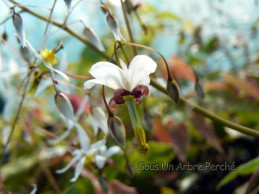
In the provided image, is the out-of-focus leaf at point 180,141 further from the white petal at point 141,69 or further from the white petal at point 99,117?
the white petal at point 141,69

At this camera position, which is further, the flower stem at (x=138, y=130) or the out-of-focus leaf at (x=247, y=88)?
the out-of-focus leaf at (x=247, y=88)

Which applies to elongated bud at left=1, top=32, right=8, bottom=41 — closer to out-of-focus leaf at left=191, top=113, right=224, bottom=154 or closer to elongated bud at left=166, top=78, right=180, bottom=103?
elongated bud at left=166, top=78, right=180, bottom=103

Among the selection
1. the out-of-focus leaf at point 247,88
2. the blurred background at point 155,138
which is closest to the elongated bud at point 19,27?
the blurred background at point 155,138

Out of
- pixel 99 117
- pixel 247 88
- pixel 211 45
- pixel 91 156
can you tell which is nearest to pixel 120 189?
pixel 91 156

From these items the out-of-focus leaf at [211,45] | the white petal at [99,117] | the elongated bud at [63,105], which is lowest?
the out-of-focus leaf at [211,45]

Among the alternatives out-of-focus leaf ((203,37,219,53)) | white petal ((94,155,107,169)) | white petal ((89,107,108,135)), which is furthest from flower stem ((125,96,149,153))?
out-of-focus leaf ((203,37,219,53))

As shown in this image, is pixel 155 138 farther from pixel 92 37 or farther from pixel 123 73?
pixel 123 73
